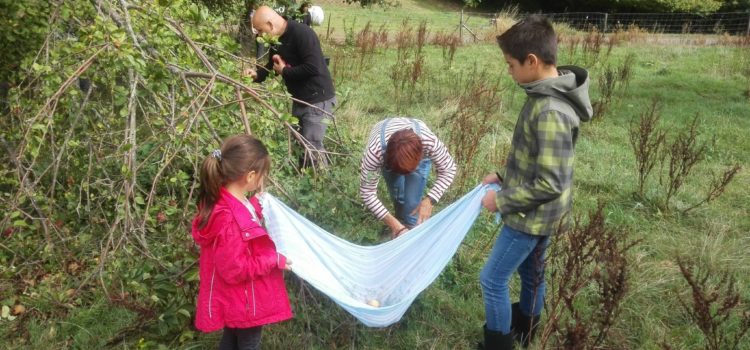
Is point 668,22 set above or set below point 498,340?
below

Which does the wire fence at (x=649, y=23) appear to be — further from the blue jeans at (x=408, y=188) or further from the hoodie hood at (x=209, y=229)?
the hoodie hood at (x=209, y=229)

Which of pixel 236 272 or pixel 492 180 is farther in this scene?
pixel 492 180

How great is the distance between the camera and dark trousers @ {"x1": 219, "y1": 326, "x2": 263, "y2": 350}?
2234mm

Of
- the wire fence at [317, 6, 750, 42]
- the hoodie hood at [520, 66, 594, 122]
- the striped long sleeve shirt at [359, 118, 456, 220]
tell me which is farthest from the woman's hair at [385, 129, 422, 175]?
the wire fence at [317, 6, 750, 42]

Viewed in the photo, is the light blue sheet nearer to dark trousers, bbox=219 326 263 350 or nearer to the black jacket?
dark trousers, bbox=219 326 263 350

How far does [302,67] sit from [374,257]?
1.67m

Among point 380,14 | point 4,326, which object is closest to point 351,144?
point 4,326

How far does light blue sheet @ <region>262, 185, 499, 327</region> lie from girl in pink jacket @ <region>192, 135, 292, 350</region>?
0.16 m

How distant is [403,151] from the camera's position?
2.62 m

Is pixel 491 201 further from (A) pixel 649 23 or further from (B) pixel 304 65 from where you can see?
(A) pixel 649 23

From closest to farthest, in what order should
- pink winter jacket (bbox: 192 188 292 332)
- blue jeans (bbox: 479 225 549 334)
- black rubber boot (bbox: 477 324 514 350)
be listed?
pink winter jacket (bbox: 192 188 292 332)
blue jeans (bbox: 479 225 549 334)
black rubber boot (bbox: 477 324 514 350)

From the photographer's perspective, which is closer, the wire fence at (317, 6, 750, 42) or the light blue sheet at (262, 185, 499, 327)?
the light blue sheet at (262, 185, 499, 327)

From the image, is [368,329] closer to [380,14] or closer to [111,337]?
[111,337]

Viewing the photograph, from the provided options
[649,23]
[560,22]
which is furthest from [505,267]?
[649,23]
